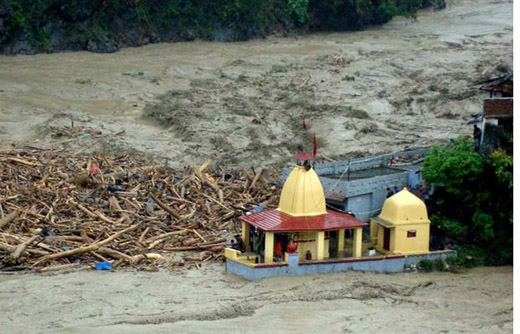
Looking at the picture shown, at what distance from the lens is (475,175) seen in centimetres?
3111

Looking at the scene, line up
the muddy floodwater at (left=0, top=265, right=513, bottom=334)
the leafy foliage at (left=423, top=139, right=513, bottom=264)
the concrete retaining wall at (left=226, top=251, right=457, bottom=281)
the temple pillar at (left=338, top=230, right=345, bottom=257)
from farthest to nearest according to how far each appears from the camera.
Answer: the leafy foliage at (left=423, top=139, right=513, bottom=264)
the temple pillar at (left=338, top=230, right=345, bottom=257)
the concrete retaining wall at (left=226, top=251, right=457, bottom=281)
the muddy floodwater at (left=0, top=265, right=513, bottom=334)

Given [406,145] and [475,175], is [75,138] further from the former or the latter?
[475,175]

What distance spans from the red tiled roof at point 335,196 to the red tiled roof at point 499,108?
460cm

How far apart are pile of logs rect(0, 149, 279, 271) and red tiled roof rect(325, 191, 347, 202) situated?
2.52 meters

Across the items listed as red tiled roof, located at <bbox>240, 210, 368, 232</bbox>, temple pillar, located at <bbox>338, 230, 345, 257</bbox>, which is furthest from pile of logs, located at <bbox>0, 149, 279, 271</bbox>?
temple pillar, located at <bbox>338, 230, 345, 257</bbox>

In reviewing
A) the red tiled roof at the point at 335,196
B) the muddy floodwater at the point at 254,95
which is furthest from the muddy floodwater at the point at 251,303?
the muddy floodwater at the point at 254,95

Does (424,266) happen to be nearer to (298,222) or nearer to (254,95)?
(298,222)

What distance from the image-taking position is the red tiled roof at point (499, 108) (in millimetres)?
31641

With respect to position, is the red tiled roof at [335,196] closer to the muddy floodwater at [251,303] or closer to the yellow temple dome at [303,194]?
the yellow temple dome at [303,194]

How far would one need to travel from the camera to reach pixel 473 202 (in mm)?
31375

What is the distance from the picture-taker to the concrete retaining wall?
29.0 metres

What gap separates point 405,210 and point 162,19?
2755 centimetres

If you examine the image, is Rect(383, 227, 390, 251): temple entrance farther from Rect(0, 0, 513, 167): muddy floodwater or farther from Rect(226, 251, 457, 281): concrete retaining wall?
Rect(0, 0, 513, 167): muddy floodwater

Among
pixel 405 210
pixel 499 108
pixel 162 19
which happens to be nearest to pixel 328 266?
pixel 405 210
